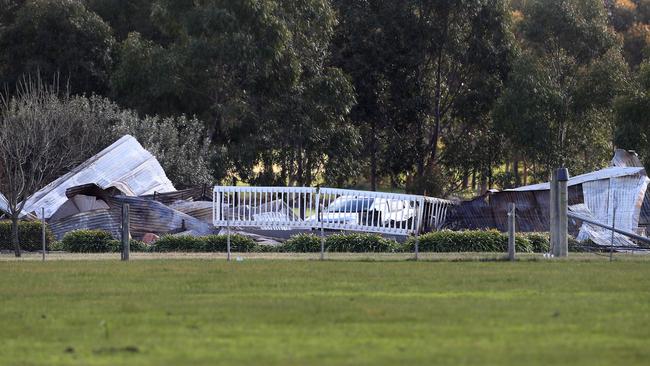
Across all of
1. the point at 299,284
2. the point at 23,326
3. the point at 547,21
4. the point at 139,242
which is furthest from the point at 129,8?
the point at 23,326

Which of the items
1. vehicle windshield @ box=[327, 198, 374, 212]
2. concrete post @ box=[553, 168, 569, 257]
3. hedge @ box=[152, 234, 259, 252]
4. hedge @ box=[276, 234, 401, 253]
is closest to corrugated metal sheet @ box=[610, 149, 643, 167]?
vehicle windshield @ box=[327, 198, 374, 212]

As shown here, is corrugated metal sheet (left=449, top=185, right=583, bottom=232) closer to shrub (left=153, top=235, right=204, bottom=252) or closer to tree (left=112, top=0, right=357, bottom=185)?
shrub (left=153, top=235, right=204, bottom=252)

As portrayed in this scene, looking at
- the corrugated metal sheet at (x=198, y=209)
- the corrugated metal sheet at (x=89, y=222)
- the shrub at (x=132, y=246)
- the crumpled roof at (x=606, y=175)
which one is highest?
the crumpled roof at (x=606, y=175)

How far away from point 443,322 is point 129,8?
4679cm

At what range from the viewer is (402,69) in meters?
58.6

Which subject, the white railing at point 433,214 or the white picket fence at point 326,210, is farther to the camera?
the white railing at point 433,214

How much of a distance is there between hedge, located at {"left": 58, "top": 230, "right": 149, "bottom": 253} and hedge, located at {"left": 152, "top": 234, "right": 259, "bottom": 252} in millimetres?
475

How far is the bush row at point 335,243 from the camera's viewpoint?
29.3 meters

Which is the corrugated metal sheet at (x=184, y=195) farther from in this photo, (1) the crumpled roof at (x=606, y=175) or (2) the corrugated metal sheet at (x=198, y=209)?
(1) the crumpled roof at (x=606, y=175)

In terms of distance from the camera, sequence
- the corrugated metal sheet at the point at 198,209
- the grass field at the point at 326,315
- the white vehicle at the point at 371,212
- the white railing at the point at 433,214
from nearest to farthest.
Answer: the grass field at the point at 326,315 < the white vehicle at the point at 371,212 < the corrugated metal sheet at the point at 198,209 < the white railing at the point at 433,214

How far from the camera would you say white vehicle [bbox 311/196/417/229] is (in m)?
35.6

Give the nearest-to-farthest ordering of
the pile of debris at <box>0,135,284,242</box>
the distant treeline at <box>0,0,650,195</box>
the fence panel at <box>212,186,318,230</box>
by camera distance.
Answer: the pile of debris at <box>0,135,284,242</box> → the fence panel at <box>212,186,318,230</box> → the distant treeline at <box>0,0,650,195</box>

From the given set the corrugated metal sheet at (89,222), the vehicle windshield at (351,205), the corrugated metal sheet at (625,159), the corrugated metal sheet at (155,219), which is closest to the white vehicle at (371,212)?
the vehicle windshield at (351,205)

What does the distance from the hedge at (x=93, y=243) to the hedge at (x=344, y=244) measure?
11.7 feet
